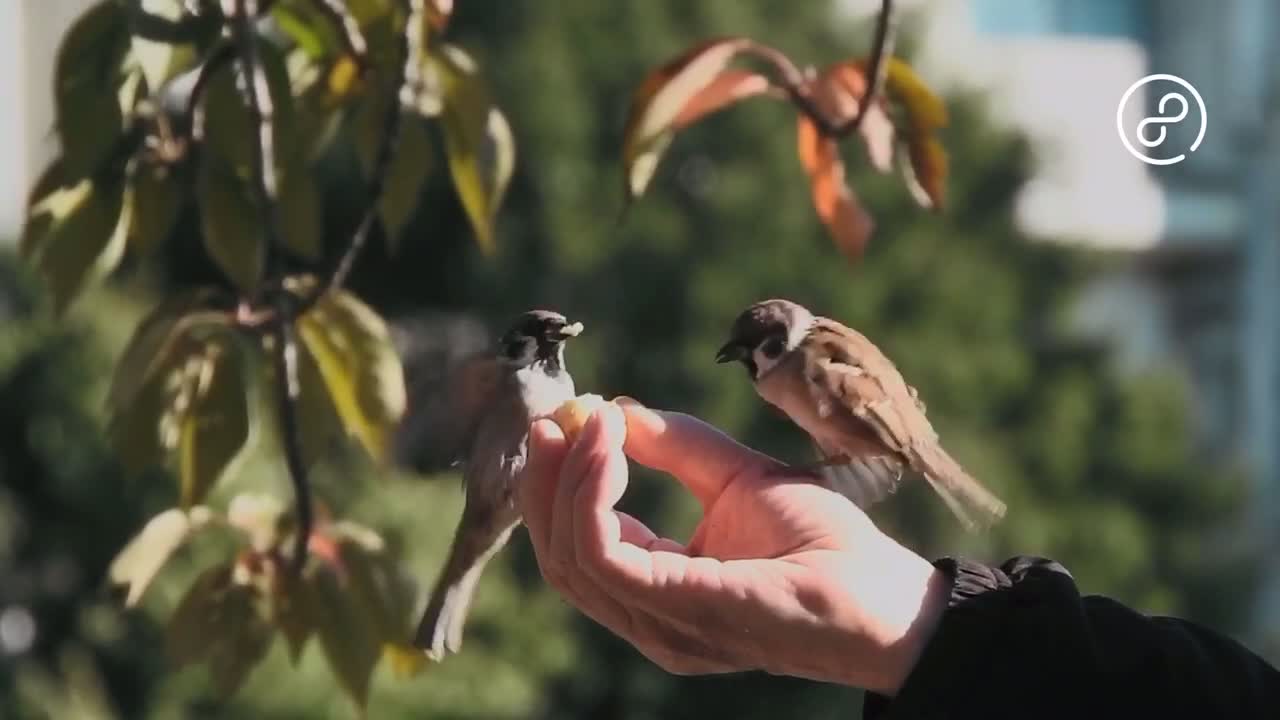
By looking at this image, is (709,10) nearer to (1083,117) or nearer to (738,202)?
(738,202)

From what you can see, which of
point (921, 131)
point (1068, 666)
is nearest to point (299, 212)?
point (921, 131)

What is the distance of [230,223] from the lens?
1.17 metres

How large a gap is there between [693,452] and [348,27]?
39cm

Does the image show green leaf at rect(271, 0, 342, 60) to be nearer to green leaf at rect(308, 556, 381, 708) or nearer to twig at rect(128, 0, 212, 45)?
twig at rect(128, 0, 212, 45)

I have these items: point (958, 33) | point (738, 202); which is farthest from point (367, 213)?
point (958, 33)

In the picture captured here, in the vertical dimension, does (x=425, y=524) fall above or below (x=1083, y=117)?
below

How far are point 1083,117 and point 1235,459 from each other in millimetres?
1366

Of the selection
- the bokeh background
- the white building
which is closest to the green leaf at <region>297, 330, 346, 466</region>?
the bokeh background

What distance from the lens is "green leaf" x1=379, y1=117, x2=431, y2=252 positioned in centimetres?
124

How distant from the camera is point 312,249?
1.24 metres

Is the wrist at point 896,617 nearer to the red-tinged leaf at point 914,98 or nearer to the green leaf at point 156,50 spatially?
the red-tinged leaf at point 914,98

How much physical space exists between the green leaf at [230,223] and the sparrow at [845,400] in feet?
1.18

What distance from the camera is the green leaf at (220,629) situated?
113 cm

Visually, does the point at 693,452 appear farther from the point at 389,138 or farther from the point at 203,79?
the point at 203,79
